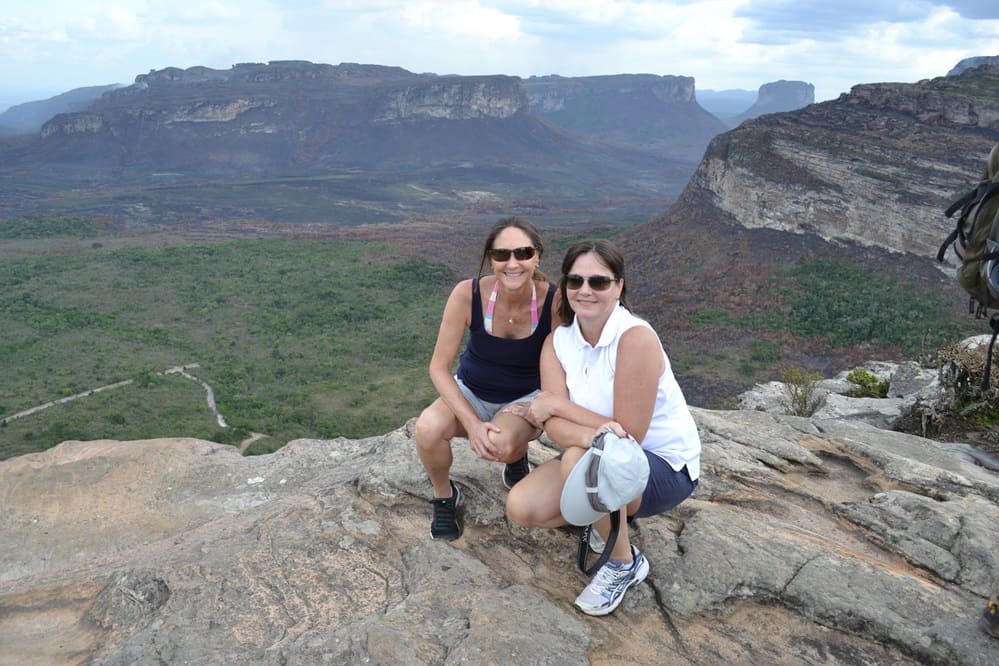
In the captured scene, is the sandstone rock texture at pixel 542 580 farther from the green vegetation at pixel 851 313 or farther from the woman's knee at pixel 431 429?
the green vegetation at pixel 851 313

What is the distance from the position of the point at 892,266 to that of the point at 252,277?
113ft

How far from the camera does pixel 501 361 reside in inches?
187

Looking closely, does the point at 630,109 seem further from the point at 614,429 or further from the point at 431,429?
the point at 614,429

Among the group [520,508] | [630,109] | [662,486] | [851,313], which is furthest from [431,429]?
[630,109]

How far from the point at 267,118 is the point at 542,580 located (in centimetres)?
12665

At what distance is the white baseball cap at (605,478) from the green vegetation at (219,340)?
16754 millimetres

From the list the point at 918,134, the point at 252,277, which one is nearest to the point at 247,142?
the point at 252,277

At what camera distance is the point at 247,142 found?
11675 cm

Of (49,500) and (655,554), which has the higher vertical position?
(655,554)

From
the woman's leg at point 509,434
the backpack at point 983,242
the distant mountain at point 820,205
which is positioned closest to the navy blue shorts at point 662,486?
the woman's leg at point 509,434

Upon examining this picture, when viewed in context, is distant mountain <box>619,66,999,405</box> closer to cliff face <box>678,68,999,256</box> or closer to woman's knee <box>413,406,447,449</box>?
cliff face <box>678,68,999,256</box>

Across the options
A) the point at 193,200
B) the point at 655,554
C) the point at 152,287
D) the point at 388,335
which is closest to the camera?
the point at 655,554

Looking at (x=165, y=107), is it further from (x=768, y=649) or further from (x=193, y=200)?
(x=768, y=649)

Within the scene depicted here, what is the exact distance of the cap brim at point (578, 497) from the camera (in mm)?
3686
